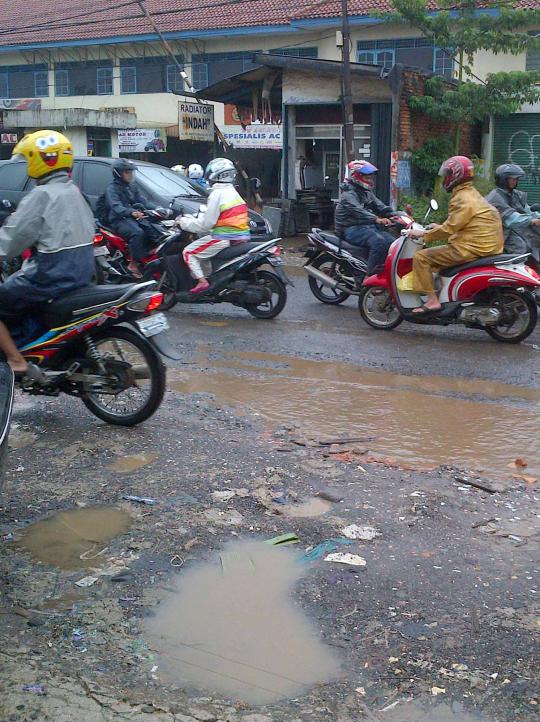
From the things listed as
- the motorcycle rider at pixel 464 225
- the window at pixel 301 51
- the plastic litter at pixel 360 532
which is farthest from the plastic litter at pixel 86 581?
the window at pixel 301 51

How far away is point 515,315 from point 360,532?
16.1 feet

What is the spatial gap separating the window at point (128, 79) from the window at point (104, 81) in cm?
58

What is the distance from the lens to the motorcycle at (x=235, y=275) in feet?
31.2

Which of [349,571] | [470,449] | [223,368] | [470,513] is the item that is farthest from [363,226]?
[349,571]

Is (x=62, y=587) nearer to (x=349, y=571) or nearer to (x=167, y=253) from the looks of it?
(x=349, y=571)

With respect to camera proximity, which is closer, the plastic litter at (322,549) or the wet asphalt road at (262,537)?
the wet asphalt road at (262,537)

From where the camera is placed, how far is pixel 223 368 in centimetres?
766

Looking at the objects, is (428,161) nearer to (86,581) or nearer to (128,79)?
(86,581)

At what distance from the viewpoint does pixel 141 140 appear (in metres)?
27.4

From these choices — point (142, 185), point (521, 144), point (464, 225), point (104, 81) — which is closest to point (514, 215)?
point (464, 225)

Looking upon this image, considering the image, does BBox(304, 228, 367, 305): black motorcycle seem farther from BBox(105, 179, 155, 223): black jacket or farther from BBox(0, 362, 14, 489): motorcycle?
BBox(0, 362, 14, 489): motorcycle

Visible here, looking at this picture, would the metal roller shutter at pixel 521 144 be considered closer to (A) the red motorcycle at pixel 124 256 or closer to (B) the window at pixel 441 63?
(B) the window at pixel 441 63

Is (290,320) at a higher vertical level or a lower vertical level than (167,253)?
lower

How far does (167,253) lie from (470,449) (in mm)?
5567
